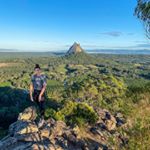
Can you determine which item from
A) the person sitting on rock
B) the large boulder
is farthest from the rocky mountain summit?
the person sitting on rock

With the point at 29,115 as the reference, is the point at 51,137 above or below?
below

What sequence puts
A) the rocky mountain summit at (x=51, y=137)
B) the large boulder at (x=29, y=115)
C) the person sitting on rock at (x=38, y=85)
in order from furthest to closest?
the large boulder at (x=29, y=115) < the rocky mountain summit at (x=51, y=137) < the person sitting on rock at (x=38, y=85)

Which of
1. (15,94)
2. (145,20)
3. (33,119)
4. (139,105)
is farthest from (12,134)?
(15,94)

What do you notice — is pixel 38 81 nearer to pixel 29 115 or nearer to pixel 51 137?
pixel 51 137

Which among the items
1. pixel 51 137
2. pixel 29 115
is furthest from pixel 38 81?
pixel 29 115

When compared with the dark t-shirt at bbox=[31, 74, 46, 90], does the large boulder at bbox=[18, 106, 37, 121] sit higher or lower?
lower

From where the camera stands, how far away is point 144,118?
21172 millimetres

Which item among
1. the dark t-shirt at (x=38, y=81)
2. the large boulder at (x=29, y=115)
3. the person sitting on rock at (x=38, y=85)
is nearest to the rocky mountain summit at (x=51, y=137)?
the large boulder at (x=29, y=115)

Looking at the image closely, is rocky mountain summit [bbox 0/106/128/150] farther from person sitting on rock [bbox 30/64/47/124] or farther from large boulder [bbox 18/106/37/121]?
person sitting on rock [bbox 30/64/47/124]

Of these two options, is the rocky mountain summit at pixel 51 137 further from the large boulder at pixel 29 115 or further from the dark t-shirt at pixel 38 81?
the dark t-shirt at pixel 38 81

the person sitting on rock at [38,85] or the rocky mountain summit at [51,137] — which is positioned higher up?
the person sitting on rock at [38,85]

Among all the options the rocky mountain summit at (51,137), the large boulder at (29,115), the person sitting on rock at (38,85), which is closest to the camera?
the person sitting on rock at (38,85)

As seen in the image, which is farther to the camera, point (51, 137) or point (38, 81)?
point (51, 137)

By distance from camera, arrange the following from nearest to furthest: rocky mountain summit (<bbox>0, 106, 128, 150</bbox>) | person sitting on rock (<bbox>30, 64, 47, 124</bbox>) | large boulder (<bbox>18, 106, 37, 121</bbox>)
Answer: person sitting on rock (<bbox>30, 64, 47, 124</bbox>) < rocky mountain summit (<bbox>0, 106, 128, 150</bbox>) < large boulder (<bbox>18, 106, 37, 121</bbox>)
